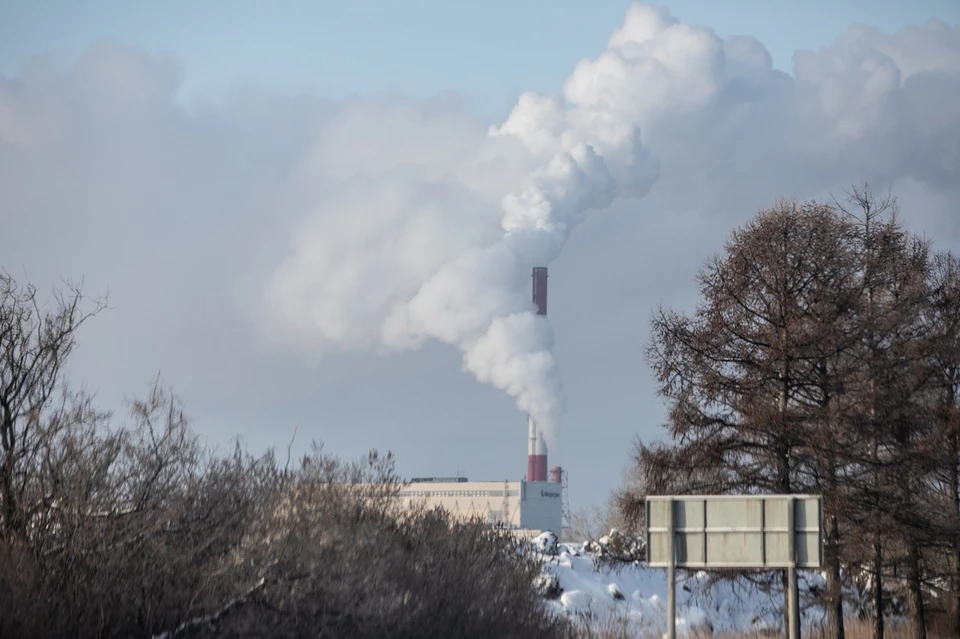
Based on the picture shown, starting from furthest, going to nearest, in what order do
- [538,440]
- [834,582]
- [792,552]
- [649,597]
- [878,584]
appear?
[538,440], [649,597], [878,584], [834,582], [792,552]

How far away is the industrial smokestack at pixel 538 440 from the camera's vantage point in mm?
85375

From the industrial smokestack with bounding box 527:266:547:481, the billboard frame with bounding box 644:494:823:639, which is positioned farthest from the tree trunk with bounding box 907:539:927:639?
the industrial smokestack with bounding box 527:266:547:481

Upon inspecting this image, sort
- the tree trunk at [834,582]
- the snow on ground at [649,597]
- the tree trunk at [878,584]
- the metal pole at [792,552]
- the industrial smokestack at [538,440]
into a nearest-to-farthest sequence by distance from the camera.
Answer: the metal pole at [792,552], the tree trunk at [834,582], the tree trunk at [878,584], the snow on ground at [649,597], the industrial smokestack at [538,440]

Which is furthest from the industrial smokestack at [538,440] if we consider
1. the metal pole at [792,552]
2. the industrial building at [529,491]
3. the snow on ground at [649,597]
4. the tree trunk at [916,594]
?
the metal pole at [792,552]

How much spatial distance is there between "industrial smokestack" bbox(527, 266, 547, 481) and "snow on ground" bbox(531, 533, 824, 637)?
5454 centimetres

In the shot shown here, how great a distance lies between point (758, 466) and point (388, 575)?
11051 millimetres

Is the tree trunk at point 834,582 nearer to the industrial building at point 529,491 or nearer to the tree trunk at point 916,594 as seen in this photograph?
the tree trunk at point 916,594

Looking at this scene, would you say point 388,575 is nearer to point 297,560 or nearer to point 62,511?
point 297,560

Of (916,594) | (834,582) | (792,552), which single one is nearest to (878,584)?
(916,594)

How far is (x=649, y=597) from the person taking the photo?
2861 centimetres

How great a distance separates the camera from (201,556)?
1222cm

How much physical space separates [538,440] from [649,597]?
61259 mm

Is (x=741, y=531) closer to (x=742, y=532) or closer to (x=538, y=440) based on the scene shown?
(x=742, y=532)

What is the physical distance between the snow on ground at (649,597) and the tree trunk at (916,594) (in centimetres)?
268
